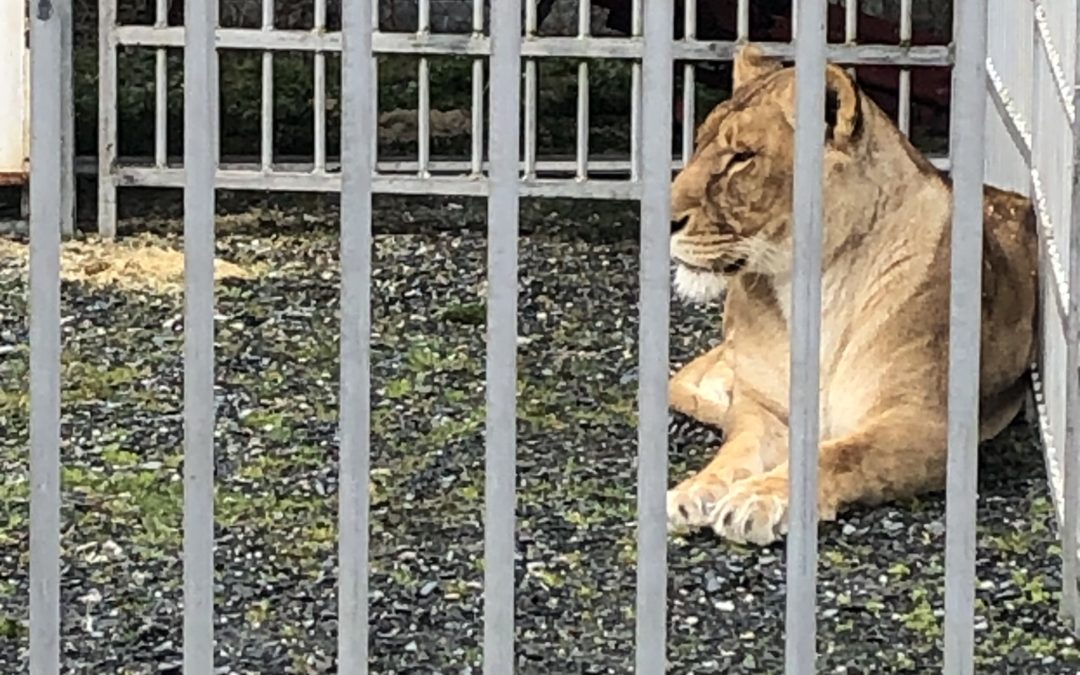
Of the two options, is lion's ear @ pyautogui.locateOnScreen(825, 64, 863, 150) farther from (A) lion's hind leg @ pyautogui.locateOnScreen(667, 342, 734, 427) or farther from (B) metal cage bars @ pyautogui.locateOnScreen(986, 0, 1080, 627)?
(A) lion's hind leg @ pyautogui.locateOnScreen(667, 342, 734, 427)

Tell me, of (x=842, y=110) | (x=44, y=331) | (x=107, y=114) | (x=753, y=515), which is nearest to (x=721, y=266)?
(x=842, y=110)

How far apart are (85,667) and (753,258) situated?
1632 mm

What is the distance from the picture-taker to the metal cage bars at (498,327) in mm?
2545

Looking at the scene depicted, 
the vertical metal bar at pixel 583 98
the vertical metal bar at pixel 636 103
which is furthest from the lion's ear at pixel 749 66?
the vertical metal bar at pixel 583 98

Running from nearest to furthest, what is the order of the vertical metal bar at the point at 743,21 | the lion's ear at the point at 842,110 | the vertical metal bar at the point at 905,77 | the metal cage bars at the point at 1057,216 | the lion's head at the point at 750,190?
the metal cage bars at the point at 1057,216 → the lion's ear at the point at 842,110 → the lion's head at the point at 750,190 → the vertical metal bar at the point at 905,77 → the vertical metal bar at the point at 743,21

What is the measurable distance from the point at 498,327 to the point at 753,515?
6.31 feet

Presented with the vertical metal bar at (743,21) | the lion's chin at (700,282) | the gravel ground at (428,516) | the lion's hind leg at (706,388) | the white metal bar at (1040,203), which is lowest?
the gravel ground at (428,516)

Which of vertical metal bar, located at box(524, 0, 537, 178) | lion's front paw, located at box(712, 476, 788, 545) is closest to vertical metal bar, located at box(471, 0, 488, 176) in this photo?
vertical metal bar, located at box(524, 0, 537, 178)

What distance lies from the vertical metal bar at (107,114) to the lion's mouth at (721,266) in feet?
10.3

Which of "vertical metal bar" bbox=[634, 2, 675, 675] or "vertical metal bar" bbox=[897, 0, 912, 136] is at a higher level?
"vertical metal bar" bbox=[897, 0, 912, 136]

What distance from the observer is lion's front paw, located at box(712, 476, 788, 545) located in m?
4.44

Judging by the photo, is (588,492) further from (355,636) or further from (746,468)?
(355,636)

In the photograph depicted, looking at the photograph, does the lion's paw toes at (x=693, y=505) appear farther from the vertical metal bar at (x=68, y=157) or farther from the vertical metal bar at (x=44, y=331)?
the vertical metal bar at (x=68, y=157)

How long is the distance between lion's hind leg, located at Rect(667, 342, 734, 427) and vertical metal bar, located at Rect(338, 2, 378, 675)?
269cm
